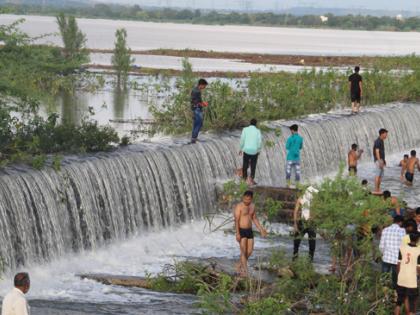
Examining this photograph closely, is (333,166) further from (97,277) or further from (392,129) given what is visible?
(97,277)

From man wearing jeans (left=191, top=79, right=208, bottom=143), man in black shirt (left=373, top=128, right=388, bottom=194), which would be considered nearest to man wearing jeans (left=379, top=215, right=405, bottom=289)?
man in black shirt (left=373, top=128, right=388, bottom=194)

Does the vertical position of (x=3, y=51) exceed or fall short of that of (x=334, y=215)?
it exceeds it

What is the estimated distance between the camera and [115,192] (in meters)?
21.7

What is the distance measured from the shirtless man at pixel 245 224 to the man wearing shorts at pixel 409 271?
2.64m

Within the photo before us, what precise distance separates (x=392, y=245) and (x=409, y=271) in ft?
2.83

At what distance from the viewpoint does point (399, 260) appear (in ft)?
50.3

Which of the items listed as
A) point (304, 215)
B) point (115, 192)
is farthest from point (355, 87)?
point (304, 215)

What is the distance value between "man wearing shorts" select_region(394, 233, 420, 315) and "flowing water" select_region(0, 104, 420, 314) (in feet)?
11.0

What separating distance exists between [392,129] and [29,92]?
711 inches

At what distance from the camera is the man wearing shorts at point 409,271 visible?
48.9 ft

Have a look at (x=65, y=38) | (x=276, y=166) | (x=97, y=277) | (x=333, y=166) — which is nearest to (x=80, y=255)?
(x=97, y=277)

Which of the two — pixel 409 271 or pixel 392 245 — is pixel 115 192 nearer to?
pixel 392 245

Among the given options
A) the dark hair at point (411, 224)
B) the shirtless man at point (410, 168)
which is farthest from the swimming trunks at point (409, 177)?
the dark hair at point (411, 224)

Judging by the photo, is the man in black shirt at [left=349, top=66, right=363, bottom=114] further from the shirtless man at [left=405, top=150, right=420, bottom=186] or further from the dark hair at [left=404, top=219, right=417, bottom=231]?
the dark hair at [left=404, top=219, right=417, bottom=231]
